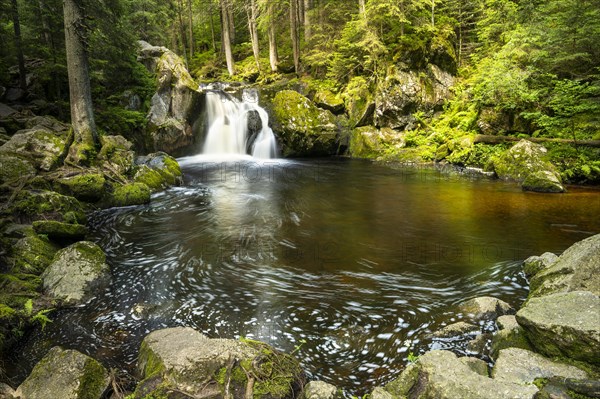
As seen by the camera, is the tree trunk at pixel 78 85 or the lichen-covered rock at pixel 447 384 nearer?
the lichen-covered rock at pixel 447 384

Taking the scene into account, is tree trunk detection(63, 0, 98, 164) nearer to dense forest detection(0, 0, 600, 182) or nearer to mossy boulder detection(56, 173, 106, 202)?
dense forest detection(0, 0, 600, 182)

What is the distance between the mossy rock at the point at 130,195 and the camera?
10326 mm

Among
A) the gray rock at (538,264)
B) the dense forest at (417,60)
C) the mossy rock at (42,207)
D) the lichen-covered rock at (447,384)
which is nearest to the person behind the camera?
the lichen-covered rock at (447,384)

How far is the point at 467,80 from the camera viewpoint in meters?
Result: 18.9

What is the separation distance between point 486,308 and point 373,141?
15.3 meters

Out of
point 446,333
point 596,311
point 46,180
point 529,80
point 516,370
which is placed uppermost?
point 529,80

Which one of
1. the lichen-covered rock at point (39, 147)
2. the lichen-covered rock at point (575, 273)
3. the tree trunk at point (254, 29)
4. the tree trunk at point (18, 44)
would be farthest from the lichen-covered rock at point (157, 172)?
the tree trunk at point (254, 29)

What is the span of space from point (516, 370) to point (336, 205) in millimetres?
7850

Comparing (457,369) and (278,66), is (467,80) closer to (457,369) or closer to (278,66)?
(278,66)

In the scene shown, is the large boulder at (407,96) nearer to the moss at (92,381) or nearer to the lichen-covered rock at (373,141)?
the lichen-covered rock at (373,141)

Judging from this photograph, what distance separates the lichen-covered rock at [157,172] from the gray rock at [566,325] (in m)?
11.7

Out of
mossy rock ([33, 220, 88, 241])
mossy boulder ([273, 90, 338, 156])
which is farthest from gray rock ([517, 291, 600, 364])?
mossy boulder ([273, 90, 338, 156])

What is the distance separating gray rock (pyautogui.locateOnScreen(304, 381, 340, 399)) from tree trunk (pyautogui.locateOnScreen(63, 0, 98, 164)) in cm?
1039

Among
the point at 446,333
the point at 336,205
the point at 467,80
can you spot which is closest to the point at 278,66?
the point at 467,80
